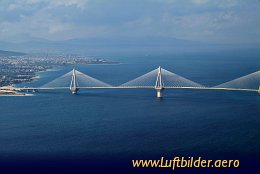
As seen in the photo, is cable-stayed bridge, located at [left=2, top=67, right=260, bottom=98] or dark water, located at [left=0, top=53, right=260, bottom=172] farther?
cable-stayed bridge, located at [left=2, top=67, right=260, bottom=98]

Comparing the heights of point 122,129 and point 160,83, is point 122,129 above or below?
below

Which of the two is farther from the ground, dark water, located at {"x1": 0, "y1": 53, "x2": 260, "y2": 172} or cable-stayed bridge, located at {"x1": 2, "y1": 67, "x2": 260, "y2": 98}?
cable-stayed bridge, located at {"x1": 2, "y1": 67, "x2": 260, "y2": 98}

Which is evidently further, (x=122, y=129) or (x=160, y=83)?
(x=160, y=83)

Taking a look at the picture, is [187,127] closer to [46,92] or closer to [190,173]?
[190,173]

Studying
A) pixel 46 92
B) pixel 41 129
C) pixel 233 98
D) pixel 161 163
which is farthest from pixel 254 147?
pixel 46 92
